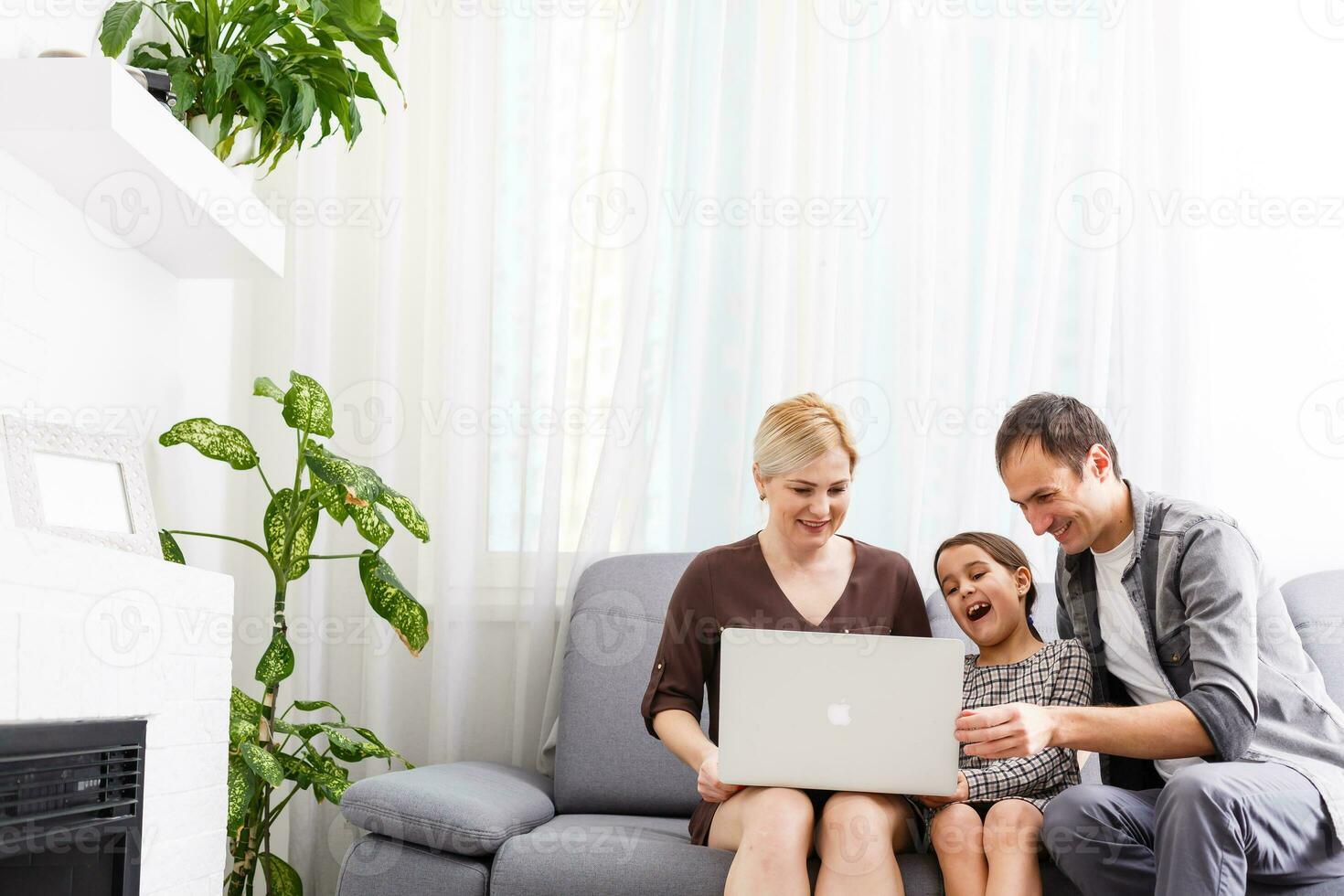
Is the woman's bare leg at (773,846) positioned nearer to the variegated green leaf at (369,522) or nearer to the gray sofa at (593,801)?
the gray sofa at (593,801)

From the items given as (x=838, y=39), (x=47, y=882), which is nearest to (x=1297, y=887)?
(x=47, y=882)

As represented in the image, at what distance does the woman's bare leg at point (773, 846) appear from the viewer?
1.56 m

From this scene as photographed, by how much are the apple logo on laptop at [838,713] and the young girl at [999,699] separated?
25 cm

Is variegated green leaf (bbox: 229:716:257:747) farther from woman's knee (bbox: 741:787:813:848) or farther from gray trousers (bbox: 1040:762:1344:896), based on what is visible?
gray trousers (bbox: 1040:762:1344:896)

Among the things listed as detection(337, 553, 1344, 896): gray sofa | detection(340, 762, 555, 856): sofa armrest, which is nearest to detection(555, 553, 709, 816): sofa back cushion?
detection(337, 553, 1344, 896): gray sofa

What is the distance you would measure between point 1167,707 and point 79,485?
1.66 m

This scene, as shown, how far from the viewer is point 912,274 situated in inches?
104

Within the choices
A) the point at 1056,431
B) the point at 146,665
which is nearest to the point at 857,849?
the point at 1056,431

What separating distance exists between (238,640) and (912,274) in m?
1.86

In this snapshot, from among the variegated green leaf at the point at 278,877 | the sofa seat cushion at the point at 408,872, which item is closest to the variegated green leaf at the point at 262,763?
the sofa seat cushion at the point at 408,872

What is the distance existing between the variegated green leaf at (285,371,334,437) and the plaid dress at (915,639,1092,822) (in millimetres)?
1364

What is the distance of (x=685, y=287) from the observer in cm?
267

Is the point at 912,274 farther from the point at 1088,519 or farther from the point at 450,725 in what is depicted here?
the point at 450,725

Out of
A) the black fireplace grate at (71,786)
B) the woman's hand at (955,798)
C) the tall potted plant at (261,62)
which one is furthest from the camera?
the tall potted plant at (261,62)
